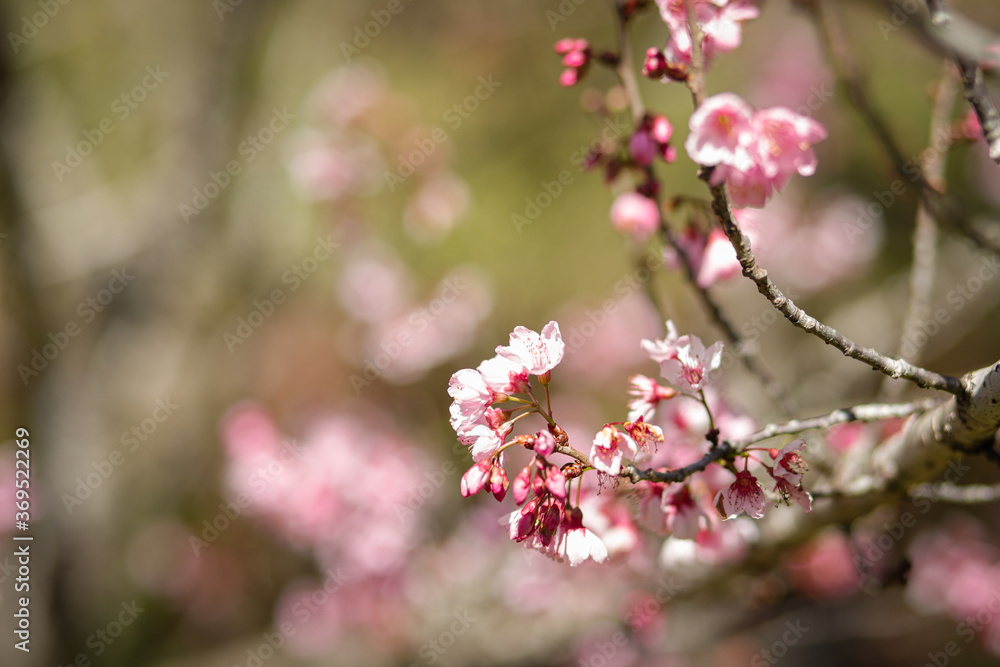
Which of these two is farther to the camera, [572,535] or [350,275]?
[350,275]

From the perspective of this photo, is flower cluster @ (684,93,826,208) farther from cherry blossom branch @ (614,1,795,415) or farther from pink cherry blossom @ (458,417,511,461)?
pink cherry blossom @ (458,417,511,461)

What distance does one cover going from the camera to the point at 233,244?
2939 millimetres

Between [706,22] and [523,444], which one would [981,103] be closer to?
[706,22]

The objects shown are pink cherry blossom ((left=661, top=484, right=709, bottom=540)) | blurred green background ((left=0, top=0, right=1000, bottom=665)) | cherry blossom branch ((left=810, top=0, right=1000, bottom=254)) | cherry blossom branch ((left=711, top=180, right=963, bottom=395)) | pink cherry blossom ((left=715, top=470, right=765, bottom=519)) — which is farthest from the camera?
blurred green background ((left=0, top=0, right=1000, bottom=665))

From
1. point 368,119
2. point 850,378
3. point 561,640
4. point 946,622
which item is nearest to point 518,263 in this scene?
point 368,119

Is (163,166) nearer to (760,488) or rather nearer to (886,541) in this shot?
(760,488)

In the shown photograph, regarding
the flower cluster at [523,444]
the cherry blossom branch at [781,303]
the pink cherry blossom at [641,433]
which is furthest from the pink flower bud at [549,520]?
the cherry blossom branch at [781,303]

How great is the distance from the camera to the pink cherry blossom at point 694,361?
791mm

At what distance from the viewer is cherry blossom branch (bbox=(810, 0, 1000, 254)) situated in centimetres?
114

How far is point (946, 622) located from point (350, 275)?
3.19 metres

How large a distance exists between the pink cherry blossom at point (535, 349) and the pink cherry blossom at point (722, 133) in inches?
11.1

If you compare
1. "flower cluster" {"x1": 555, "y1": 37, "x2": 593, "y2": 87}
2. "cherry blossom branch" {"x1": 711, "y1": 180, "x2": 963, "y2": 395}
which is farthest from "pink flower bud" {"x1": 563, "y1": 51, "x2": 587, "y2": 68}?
"cherry blossom branch" {"x1": 711, "y1": 180, "x2": 963, "y2": 395}

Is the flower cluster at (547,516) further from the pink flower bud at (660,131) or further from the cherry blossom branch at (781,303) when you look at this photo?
the pink flower bud at (660,131)

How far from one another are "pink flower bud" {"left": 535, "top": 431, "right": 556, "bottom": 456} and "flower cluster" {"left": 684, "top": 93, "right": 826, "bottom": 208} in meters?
0.36
